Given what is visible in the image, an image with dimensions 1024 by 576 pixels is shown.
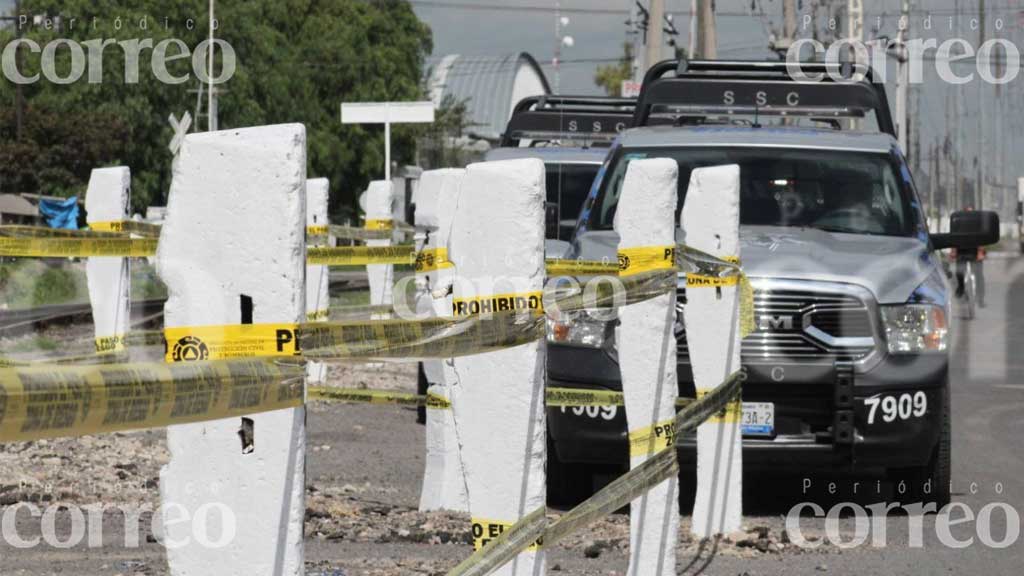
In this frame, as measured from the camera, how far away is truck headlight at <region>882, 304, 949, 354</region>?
8438mm

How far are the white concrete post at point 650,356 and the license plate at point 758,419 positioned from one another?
7.10 ft

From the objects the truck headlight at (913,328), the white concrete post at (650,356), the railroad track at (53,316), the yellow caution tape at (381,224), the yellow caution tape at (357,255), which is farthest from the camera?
the railroad track at (53,316)

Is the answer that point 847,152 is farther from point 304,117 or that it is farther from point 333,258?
point 304,117

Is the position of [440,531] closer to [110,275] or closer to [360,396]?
[360,396]

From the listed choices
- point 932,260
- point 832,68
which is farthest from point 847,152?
point 832,68

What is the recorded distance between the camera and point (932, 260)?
359 inches

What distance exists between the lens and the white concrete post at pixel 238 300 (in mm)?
3123

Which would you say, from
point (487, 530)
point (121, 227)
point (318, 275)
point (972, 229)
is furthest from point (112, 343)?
point (487, 530)

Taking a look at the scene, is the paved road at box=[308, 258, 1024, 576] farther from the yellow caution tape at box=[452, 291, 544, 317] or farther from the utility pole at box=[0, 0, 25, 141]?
the utility pole at box=[0, 0, 25, 141]

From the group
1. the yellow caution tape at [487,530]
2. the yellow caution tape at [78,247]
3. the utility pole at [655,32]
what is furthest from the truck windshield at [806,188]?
the utility pole at [655,32]

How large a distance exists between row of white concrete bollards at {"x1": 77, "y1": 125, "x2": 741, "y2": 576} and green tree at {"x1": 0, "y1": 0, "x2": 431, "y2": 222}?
129 feet

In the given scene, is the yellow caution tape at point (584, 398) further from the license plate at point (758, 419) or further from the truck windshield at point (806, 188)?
the truck windshield at point (806, 188)

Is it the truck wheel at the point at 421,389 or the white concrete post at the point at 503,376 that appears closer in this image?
the white concrete post at the point at 503,376

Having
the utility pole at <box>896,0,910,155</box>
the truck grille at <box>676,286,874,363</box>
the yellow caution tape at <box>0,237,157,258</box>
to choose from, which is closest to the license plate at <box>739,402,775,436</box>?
the truck grille at <box>676,286,874,363</box>
